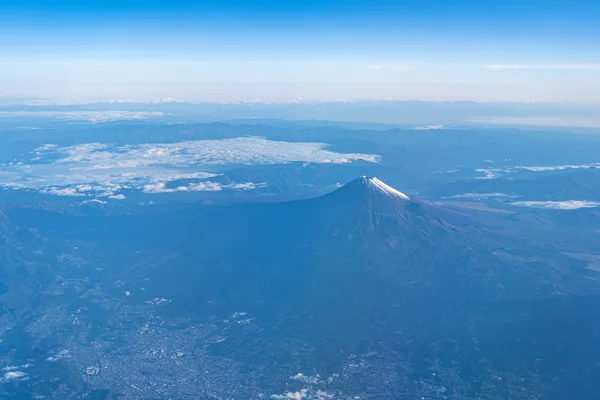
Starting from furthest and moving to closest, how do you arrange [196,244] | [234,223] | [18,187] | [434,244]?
[18,187] < [234,223] < [196,244] < [434,244]

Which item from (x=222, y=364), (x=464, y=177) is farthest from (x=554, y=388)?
(x=464, y=177)

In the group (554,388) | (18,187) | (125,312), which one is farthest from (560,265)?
(18,187)

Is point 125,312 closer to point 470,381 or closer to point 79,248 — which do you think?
point 79,248

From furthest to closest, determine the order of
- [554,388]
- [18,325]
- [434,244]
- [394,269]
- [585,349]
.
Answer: [434,244], [394,269], [18,325], [585,349], [554,388]

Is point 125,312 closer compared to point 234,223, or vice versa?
point 125,312

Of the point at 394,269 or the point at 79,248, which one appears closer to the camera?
the point at 394,269

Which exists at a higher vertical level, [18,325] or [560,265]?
[560,265]

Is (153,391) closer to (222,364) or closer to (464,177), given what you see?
(222,364)

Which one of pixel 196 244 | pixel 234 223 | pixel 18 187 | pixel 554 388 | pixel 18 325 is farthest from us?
pixel 18 187

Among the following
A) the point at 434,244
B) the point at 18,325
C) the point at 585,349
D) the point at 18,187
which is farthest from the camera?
the point at 18,187
